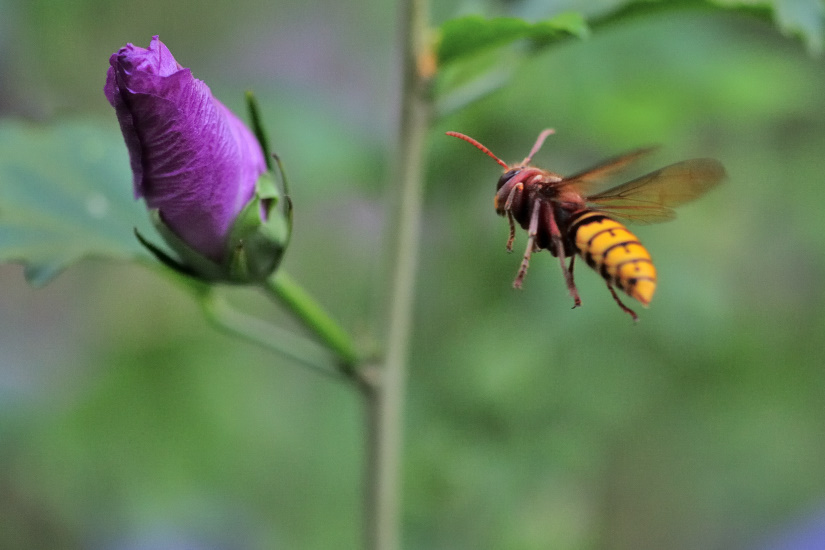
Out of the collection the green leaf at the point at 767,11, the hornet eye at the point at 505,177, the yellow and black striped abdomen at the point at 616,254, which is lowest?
the yellow and black striped abdomen at the point at 616,254

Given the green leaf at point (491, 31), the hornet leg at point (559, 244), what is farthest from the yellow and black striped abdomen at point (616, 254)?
the green leaf at point (491, 31)

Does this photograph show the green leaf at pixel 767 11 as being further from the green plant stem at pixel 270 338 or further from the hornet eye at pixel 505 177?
the green plant stem at pixel 270 338

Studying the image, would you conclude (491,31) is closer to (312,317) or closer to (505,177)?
(505,177)

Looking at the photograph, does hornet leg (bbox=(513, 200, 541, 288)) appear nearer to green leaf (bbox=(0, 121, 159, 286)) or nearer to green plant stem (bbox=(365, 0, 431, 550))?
green plant stem (bbox=(365, 0, 431, 550))

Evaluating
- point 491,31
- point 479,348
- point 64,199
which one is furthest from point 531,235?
point 479,348

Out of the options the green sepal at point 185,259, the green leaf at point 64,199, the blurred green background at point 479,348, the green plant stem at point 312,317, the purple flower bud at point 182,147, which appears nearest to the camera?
the purple flower bud at point 182,147

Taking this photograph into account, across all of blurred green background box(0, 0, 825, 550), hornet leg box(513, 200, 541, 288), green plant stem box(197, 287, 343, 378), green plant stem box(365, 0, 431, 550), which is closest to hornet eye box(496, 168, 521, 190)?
hornet leg box(513, 200, 541, 288)
